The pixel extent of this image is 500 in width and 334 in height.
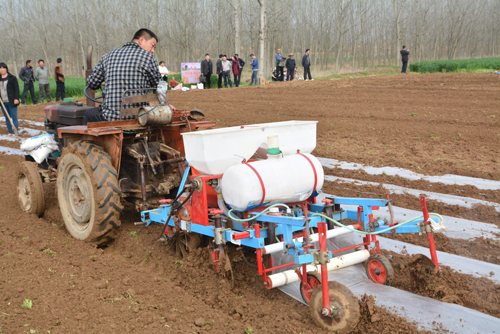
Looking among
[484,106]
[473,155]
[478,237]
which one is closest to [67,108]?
[478,237]

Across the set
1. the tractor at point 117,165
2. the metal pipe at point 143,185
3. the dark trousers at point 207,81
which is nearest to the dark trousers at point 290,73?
the dark trousers at point 207,81

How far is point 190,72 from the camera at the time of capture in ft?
74.6

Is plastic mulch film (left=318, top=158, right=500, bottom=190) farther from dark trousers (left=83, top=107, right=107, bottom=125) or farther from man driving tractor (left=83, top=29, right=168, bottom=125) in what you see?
dark trousers (left=83, top=107, right=107, bottom=125)

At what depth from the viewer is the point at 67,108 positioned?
5633 mm

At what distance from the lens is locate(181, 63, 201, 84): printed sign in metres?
22.7

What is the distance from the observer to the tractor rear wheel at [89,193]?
170 inches

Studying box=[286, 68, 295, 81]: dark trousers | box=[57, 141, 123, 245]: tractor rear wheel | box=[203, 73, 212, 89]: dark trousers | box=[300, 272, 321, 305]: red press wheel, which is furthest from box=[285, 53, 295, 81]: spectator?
box=[300, 272, 321, 305]: red press wheel

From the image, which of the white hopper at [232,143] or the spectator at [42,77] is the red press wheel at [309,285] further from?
the spectator at [42,77]

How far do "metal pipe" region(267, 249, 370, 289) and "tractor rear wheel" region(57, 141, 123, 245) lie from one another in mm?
1924

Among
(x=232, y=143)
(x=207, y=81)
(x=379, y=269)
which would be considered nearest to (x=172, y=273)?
(x=232, y=143)

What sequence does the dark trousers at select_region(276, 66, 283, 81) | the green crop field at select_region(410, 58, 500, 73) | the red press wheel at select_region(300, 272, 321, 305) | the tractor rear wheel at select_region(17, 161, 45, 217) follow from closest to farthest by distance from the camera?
the red press wheel at select_region(300, 272, 321, 305) < the tractor rear wheel at select_region(17, 161, 45, 217) < the dark trousers at select_region(276, 66, 283, 81) < the green crop field at select_region(410, 58, 500, 73)

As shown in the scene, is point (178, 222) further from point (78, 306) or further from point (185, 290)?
point (78, 306)

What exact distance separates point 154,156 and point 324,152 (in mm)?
4359

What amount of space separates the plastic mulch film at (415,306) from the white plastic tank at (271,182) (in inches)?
19.6
